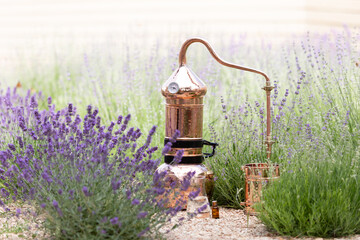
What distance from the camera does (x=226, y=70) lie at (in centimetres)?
684

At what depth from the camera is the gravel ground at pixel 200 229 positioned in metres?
2.77

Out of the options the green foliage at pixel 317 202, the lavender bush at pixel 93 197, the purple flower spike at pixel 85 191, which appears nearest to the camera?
the purple flower spike at pixel 85 191

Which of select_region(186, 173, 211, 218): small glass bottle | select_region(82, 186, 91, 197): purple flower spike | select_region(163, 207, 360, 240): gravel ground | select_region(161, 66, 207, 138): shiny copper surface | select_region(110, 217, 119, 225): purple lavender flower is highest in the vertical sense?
select_region(161, 66, 207, 138): shiny copper surface

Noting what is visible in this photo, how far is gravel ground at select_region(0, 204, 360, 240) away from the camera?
2770mm

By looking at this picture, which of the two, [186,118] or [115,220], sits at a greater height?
[186,118]

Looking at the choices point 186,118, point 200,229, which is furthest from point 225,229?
point 186,118

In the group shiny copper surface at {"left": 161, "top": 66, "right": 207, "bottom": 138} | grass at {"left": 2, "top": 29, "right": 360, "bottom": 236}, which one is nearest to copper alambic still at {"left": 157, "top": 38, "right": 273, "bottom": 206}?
shiny copper surface at {"left": 161, "top": 66, "right": 207, "bottom": 138}

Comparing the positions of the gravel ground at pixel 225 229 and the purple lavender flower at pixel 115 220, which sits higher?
the purple lavender flower at pixel 115 220

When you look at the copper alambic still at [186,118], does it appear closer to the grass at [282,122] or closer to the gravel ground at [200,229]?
the grass at [282,122]

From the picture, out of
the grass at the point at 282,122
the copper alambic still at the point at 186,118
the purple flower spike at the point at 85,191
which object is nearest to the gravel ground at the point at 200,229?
the grass at the point at 282,122

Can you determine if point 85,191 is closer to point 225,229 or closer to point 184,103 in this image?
point 225,229

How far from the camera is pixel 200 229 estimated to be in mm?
3014

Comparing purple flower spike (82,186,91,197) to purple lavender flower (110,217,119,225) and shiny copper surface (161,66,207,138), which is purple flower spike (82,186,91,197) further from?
shiny copper surface (161,66,207,138)

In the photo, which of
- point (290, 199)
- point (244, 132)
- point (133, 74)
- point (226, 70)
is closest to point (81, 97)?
point (133, 74)
